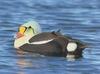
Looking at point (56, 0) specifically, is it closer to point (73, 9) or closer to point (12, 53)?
point (73, 9)

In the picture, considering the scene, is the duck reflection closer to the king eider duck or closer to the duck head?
the king eider duck

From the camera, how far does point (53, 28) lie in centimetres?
2030

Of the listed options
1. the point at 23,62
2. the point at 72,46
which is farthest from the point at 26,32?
the point at 23,62

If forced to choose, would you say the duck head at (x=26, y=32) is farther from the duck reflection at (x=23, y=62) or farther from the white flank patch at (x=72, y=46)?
the white flank patch at (x=72, y=46)

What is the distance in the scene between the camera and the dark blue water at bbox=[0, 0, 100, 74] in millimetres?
15141

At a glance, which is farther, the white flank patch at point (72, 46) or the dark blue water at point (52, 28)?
the white flank patch at point (72, 46)

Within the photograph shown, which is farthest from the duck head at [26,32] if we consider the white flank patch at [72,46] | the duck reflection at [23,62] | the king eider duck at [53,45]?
the white flank patch at [72,46]

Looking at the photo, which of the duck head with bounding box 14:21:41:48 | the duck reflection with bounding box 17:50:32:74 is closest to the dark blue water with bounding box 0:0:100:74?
the duck reflection with bounding box 17:50:32:74

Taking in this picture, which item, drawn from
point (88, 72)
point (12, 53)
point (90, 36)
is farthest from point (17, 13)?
point (88, 72)

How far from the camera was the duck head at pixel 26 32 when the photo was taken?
17422 millimetres

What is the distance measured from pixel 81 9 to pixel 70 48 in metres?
7.44

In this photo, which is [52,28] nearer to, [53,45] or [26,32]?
[26,32]

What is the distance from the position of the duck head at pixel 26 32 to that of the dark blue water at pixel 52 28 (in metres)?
0.22

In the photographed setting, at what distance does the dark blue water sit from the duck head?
0.72 ft
